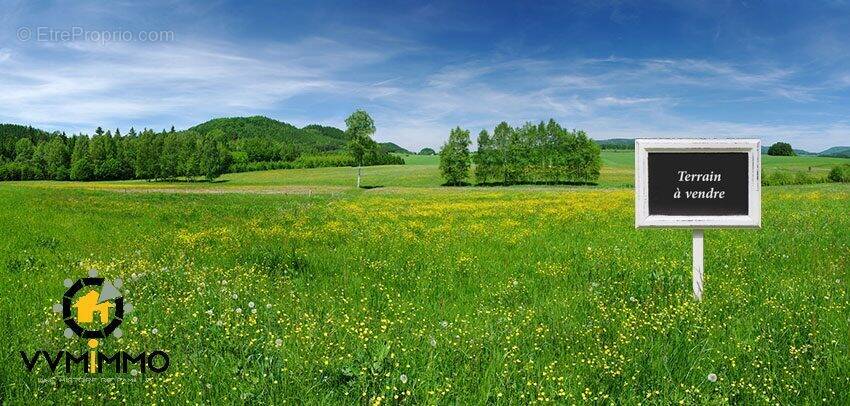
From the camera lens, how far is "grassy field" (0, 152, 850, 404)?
4789 millimetres

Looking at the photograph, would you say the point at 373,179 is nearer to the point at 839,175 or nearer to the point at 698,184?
the point at 839,175

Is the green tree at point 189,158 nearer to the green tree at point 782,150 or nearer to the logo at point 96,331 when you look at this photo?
the logo at point 96,331

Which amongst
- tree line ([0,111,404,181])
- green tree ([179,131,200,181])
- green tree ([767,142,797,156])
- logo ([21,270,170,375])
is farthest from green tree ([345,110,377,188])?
green tree ([767,142,797,156])

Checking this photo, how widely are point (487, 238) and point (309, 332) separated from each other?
9181 millimetres

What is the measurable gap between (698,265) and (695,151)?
169 centimetres

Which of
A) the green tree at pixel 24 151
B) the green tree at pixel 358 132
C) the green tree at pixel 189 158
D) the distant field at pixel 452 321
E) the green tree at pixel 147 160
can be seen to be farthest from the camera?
Result: the green tree at pixel 24 151

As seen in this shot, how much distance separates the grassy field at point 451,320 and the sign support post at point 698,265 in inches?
7.0

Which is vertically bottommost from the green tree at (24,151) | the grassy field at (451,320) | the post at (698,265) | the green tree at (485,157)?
the grassy field at (451,320)

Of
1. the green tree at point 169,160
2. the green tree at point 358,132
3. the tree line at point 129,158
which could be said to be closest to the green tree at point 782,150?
the tree line at point 129,158

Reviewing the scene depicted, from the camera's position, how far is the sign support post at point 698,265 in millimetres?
7345

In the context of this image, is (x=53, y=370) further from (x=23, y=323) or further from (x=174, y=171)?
(x=174, y=171)

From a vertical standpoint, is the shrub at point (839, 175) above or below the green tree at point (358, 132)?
below

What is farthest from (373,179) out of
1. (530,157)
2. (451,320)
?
(451,320)

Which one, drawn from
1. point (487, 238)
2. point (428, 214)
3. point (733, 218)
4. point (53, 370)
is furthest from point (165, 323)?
point (428, 214)
